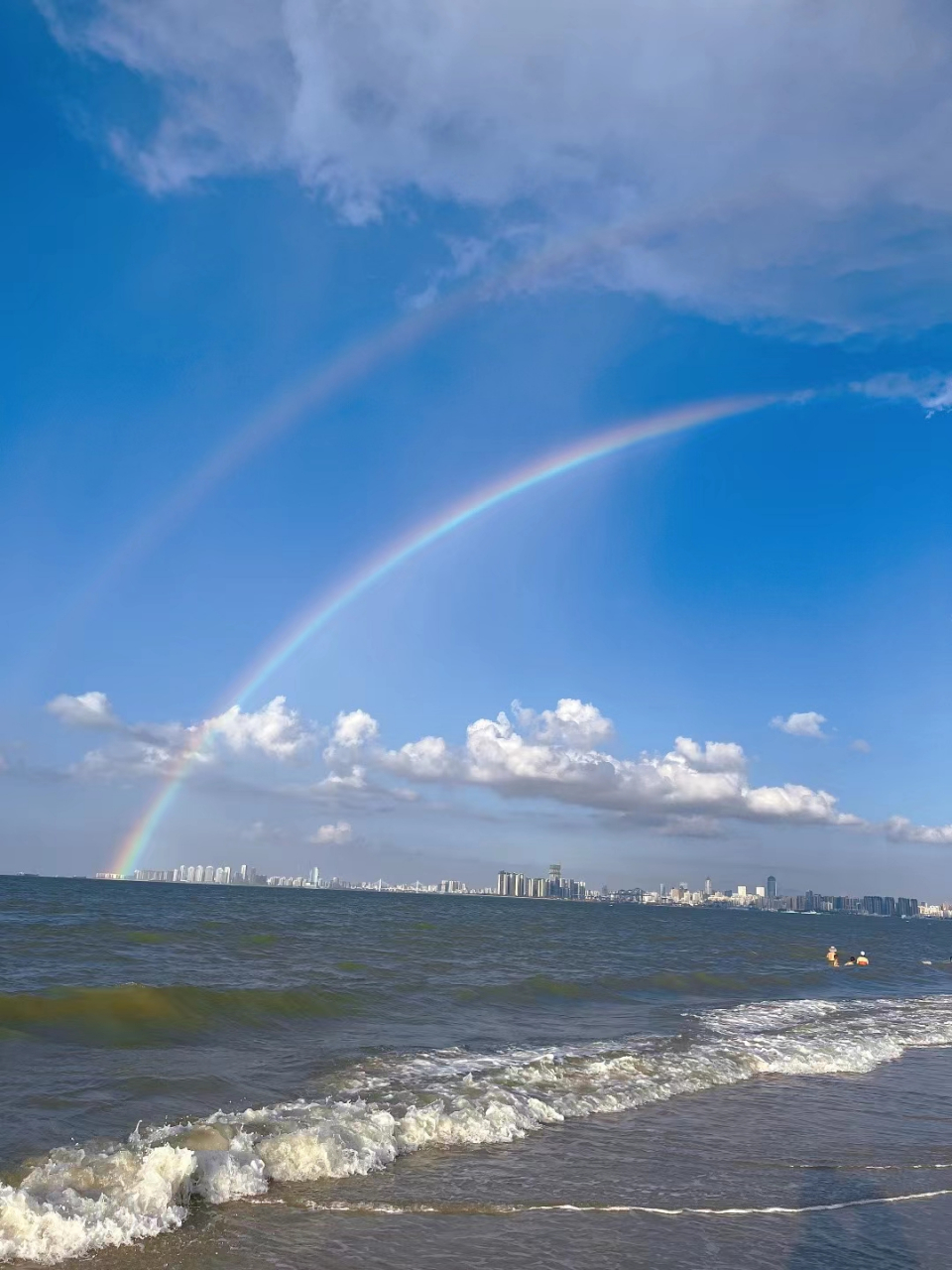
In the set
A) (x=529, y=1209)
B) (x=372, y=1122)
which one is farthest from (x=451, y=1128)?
(x=529, y=1209)

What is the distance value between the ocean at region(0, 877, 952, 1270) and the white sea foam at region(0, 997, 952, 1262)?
0.12 ft

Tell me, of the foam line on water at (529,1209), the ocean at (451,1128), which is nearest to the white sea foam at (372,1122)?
the ocean at (451,1128)

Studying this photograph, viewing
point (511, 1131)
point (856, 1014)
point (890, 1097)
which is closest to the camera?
point (511, 1131)

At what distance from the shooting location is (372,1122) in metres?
A: 11.1

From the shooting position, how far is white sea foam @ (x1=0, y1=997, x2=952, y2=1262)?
802cm

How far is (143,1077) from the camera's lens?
1381cm

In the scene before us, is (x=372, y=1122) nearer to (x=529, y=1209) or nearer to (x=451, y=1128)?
(x=451, y=1128)

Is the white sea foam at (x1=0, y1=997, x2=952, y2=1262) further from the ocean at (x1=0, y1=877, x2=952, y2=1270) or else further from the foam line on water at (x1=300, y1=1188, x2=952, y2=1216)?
the foam line on water at (x1=300, y1=1188, x2=952, y2=1216)

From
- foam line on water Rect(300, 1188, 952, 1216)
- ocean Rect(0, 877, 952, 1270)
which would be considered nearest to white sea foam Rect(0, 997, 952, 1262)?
ocean Rect(0, 877, 952, 1270)

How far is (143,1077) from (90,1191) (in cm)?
568

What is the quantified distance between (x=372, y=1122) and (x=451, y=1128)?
3.46ft

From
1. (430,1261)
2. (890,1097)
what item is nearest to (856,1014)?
(890,1097)

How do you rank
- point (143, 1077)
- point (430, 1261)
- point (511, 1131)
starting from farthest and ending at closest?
point (143, 1077), point (511, 1131), point (430, 1261)

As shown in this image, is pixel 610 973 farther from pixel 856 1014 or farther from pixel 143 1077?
pixel 143 1077
